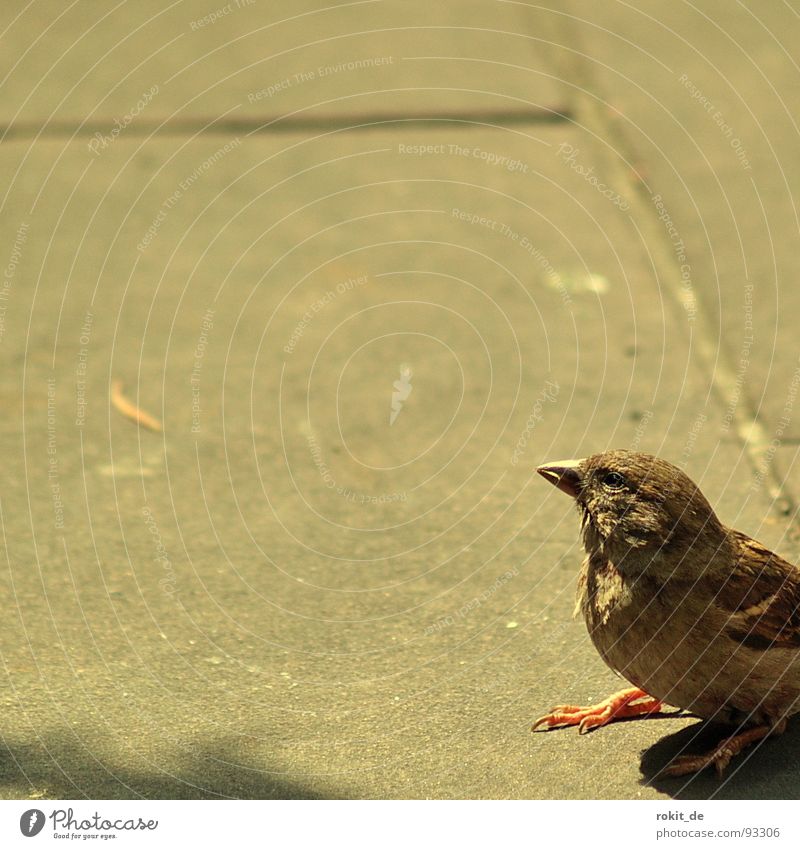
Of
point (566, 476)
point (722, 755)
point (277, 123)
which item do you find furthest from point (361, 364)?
point (722, 755)

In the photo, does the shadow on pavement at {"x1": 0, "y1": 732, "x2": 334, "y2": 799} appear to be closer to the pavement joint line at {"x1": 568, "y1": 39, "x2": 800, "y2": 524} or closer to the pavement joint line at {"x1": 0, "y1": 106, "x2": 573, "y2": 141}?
the pavement joint line at {"x1": 568, "y1": 39, "x2": 800, "y2": 524}

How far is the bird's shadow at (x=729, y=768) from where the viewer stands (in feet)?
12.8

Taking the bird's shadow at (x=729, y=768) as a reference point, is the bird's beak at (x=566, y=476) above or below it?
above

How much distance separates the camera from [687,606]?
3887 millimetres

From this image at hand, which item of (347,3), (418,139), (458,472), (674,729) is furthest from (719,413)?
(347,3)

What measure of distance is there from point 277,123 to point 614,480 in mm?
5061

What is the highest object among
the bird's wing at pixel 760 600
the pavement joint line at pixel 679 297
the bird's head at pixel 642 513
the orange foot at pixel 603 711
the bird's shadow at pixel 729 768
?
the pavement joint line at pixel 679 297

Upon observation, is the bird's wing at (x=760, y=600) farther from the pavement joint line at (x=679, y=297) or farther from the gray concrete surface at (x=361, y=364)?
the pavement joint line at (x=679, y=297)

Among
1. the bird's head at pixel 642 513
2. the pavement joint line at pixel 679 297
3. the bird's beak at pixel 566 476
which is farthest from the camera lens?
the pavement joint line at pixel 679 297

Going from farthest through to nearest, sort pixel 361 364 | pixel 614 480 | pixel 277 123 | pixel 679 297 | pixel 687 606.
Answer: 1. pixel 277 123
2. pixel 679 297
3. pixel 361 364
4. pixel 614 480
5. pixel 687 606

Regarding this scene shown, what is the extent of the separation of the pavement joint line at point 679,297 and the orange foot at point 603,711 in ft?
3.84

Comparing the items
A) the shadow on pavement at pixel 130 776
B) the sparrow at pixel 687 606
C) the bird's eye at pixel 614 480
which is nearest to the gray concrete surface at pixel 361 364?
the shadow on pavement at pixel 130 776

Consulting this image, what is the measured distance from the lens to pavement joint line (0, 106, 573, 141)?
27.7ft

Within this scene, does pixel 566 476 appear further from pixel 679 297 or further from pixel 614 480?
pixel 679 297
